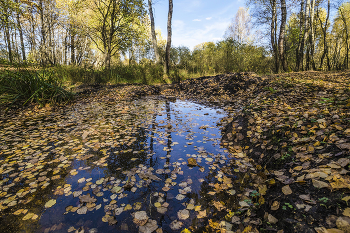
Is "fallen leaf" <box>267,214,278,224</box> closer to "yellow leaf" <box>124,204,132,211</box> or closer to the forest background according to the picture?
"yellow leaf" <box>124,204,132,211</box>

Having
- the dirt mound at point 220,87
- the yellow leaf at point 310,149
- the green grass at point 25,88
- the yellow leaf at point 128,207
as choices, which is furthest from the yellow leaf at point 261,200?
the green grass at point 25,88

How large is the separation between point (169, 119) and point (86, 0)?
17.0 m

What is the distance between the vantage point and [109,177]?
2518 mm

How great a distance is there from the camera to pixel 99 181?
95.2 inches

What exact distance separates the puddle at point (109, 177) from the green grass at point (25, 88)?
1.99 metres

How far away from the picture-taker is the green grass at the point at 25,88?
5.88 m

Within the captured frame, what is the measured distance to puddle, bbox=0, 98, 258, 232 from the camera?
1800mm

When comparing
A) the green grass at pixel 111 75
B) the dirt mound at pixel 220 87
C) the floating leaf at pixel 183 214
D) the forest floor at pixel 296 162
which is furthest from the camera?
the green grass at pixel 111 75

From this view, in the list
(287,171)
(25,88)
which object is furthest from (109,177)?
(25,88)

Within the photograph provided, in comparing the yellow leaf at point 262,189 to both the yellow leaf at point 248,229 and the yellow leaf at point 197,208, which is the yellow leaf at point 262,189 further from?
the yellow leaf at point 197,208

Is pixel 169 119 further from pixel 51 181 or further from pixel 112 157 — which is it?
pixel 51 181

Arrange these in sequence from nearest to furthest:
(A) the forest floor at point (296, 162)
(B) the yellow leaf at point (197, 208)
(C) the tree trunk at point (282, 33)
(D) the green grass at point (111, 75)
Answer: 1. (A) the forest floor at point (296, 162)
2. (B) the yellow leaf at point (197, 208)
3. (C) the tree trunk at point (282, 33)
4. (D) the green grass at point (111, 75)

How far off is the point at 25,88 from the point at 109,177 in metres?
6.39

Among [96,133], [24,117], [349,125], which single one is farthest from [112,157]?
[24,117]
